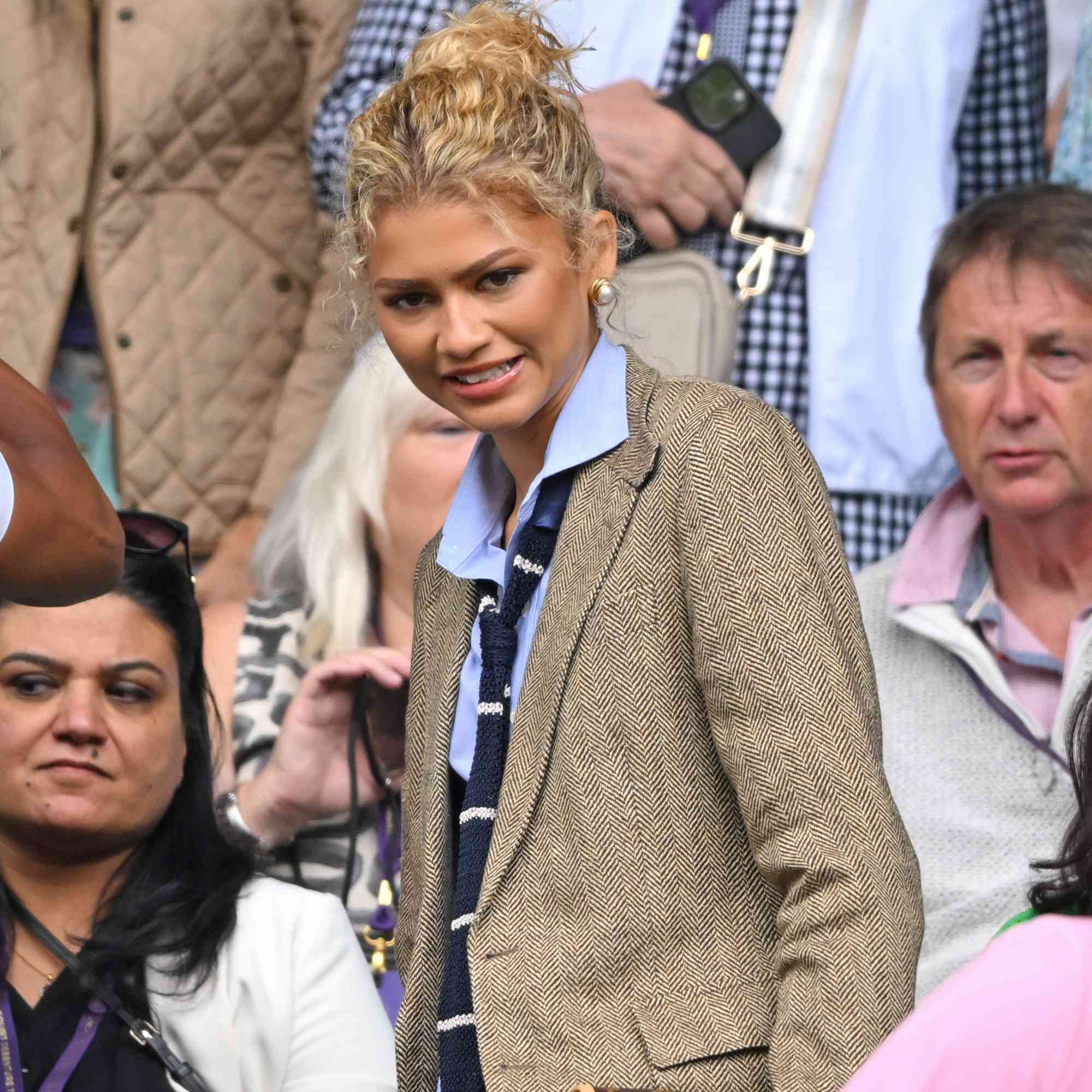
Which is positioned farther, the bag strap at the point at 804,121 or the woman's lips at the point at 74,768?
the bag strap at the point at 804,121

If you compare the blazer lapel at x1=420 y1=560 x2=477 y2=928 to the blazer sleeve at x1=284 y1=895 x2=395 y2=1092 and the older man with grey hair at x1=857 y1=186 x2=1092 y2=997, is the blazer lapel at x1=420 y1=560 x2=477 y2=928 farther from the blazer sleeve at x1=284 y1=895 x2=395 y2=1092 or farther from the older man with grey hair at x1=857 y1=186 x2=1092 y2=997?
the older man with grey hair at x1=857 y1=186 x2=1092 y2=997

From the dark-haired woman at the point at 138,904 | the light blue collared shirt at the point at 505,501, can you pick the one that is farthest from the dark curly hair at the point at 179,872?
the light blue collared shirt at the point at 505,501

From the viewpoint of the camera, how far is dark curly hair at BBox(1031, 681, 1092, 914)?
1972mm

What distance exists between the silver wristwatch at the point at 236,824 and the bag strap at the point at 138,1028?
1.68 ft

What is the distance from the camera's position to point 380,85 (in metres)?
3.61

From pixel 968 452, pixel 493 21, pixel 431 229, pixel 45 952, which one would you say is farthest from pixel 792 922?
pixel 968 452

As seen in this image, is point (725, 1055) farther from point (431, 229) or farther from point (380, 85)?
point (380, 85)

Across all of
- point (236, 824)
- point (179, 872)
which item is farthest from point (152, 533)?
point (236, 824)

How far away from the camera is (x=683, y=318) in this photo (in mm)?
3307

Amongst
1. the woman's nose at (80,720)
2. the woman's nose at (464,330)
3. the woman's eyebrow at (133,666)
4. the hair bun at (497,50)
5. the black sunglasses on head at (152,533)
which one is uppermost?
the hair bun at (497,50)

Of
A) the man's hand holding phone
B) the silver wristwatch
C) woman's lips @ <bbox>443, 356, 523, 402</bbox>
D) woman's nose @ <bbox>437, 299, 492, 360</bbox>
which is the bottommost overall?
the silver wristwatch

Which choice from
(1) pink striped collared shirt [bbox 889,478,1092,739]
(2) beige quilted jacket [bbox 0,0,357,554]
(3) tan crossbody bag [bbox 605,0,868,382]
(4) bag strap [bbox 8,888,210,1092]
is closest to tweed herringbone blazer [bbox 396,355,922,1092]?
(4) bag strap [bbox 8,888,210,1092]

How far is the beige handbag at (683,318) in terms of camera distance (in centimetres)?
329

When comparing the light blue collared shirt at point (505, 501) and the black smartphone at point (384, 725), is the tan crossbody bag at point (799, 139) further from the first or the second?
the light blue collared shirt at point (505, 501)
